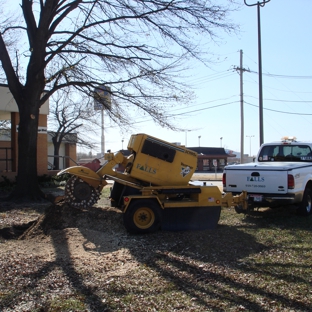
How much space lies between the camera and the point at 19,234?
9.34m

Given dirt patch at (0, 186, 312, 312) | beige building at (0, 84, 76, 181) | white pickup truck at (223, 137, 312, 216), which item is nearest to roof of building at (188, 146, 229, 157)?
beige building at (0, 84, 76, 181)

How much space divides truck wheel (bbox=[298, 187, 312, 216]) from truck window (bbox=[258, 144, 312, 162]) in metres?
1.41

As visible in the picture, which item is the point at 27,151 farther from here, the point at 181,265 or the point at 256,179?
the point at 181,265

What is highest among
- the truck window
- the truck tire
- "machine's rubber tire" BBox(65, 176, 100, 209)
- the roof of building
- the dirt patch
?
the roof of building

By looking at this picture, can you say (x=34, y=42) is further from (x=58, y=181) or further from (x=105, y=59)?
(x=58, y=181)

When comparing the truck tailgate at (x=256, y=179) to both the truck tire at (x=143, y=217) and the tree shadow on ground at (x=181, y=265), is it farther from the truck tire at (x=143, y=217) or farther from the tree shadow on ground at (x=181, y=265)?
the truck tire at (x=143, y=217)

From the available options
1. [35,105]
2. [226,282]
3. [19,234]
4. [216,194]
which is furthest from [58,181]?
[226,282]

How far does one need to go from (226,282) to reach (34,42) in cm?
1189

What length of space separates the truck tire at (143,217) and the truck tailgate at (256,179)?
2.84 metres

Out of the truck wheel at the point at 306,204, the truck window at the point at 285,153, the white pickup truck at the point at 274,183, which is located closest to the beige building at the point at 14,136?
the truck window at the point at 285,153

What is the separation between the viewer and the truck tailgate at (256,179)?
32.6 ft

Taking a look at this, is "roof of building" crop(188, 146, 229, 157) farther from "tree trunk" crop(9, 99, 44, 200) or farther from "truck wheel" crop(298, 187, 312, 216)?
"truck wheel" crop(298, 187, 312, 216)

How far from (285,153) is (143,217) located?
18.8 feet

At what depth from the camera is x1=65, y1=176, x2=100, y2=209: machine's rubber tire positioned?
9367mm
